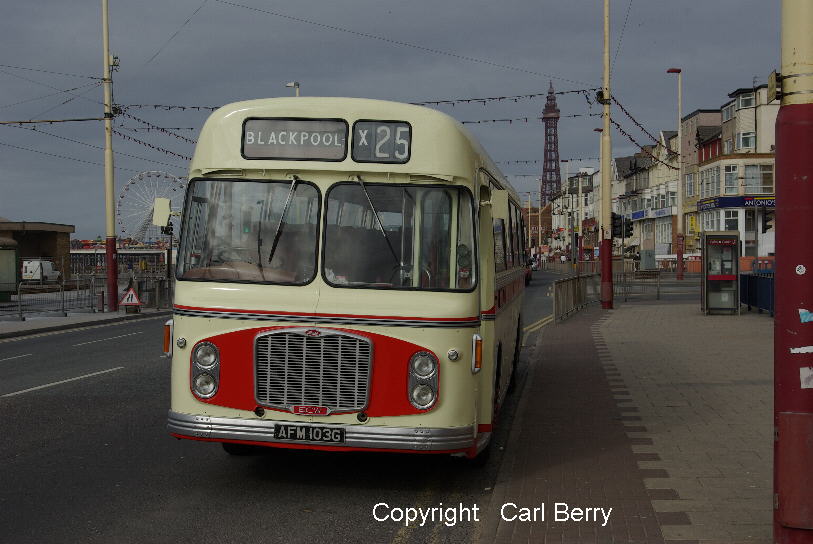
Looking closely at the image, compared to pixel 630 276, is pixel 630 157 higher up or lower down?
higher up

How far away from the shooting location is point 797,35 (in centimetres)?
463

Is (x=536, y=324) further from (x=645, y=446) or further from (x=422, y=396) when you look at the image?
(x=422, y=396)

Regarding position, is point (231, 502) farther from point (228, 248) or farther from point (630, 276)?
point (630, 276)

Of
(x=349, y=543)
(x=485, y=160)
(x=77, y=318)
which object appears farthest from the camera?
(x=77, y=318)

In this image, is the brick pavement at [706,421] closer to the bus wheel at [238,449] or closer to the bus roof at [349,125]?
the bus roof at [349,125]

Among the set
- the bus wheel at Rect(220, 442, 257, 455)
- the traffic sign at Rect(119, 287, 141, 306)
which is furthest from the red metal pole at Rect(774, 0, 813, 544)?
the traffic sign at Rect(119, 287, 141, 306)

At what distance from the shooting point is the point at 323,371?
20.7ft

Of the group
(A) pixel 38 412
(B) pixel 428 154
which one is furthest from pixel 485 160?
(A) pixel 38 412

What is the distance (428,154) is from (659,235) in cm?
9025

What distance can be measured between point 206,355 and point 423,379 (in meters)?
1.53

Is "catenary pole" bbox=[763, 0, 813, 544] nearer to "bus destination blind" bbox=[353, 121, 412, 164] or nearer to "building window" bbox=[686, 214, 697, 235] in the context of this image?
"bus destination blind" bbox=[353, 121, 412, 164]

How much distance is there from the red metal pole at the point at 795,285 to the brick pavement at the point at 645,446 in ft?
2.52

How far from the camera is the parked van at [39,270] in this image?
47481 mm

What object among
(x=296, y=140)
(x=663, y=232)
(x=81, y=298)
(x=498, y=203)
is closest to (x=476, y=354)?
(x=498, y=203)
